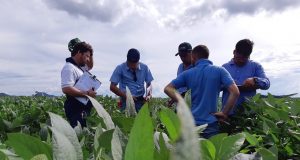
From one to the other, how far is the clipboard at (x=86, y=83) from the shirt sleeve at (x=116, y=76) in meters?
1.47

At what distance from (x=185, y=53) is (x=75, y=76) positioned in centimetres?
198

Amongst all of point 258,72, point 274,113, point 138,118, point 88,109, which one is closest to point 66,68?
point 88,109

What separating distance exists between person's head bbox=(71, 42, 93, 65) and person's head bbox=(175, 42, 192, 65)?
5.58ft

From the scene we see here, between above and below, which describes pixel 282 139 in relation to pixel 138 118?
below

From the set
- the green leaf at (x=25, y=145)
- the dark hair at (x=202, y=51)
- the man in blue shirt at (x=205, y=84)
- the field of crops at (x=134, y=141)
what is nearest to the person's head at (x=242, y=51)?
the dark hair at (x=202, y=51)

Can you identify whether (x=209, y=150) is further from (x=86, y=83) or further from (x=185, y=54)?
(x=185, y=54)

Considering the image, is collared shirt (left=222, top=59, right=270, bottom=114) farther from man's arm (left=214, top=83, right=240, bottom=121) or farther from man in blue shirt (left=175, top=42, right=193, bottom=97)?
man in blue shirt (left=175, top=42, right=193, bottom=97)

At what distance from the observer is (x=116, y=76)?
6.33 metres

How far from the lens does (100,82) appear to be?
16.1 ft

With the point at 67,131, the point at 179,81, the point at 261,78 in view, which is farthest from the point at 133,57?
the point at 67,131

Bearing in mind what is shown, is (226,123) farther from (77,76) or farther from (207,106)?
(77,76)

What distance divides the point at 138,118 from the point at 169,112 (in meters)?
0.27

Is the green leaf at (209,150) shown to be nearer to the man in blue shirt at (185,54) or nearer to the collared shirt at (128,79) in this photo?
the man in blue shirt at (185,54)

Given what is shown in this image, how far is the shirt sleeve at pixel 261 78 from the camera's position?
4.57 m
